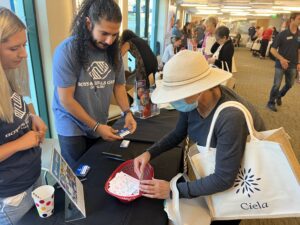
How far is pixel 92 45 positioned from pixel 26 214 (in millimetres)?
844

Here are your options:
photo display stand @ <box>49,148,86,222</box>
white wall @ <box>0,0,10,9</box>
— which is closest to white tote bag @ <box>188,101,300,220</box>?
photo display stand @ <box>49,148,86,222</box>

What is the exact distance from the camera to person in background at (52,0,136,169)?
4.02 feet

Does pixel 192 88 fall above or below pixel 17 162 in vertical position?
above

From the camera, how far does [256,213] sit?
0.94m

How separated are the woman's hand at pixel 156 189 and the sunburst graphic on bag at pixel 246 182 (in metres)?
0.27

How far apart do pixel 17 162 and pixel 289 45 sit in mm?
4189

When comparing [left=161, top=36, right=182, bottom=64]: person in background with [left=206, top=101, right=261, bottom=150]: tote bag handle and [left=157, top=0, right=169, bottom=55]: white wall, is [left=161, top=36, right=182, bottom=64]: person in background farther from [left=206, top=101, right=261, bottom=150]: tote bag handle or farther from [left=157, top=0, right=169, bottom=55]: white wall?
[left=206, top=101, right=261, bottom=150]: tote bag handle

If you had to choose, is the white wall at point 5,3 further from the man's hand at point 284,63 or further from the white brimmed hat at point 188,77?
the man's hand at point 284,63

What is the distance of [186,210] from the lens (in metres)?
0.97

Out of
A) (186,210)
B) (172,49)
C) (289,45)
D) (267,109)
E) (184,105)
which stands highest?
(184,105)

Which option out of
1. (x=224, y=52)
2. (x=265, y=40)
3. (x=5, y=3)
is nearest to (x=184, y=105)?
(x=5, y=3)

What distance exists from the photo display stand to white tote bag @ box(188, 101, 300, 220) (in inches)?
19.4

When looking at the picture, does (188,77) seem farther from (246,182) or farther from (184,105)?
(246,182)

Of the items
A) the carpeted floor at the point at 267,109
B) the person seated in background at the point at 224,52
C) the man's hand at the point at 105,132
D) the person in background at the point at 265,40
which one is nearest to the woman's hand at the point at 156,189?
the man's hand at the point at 105,132
